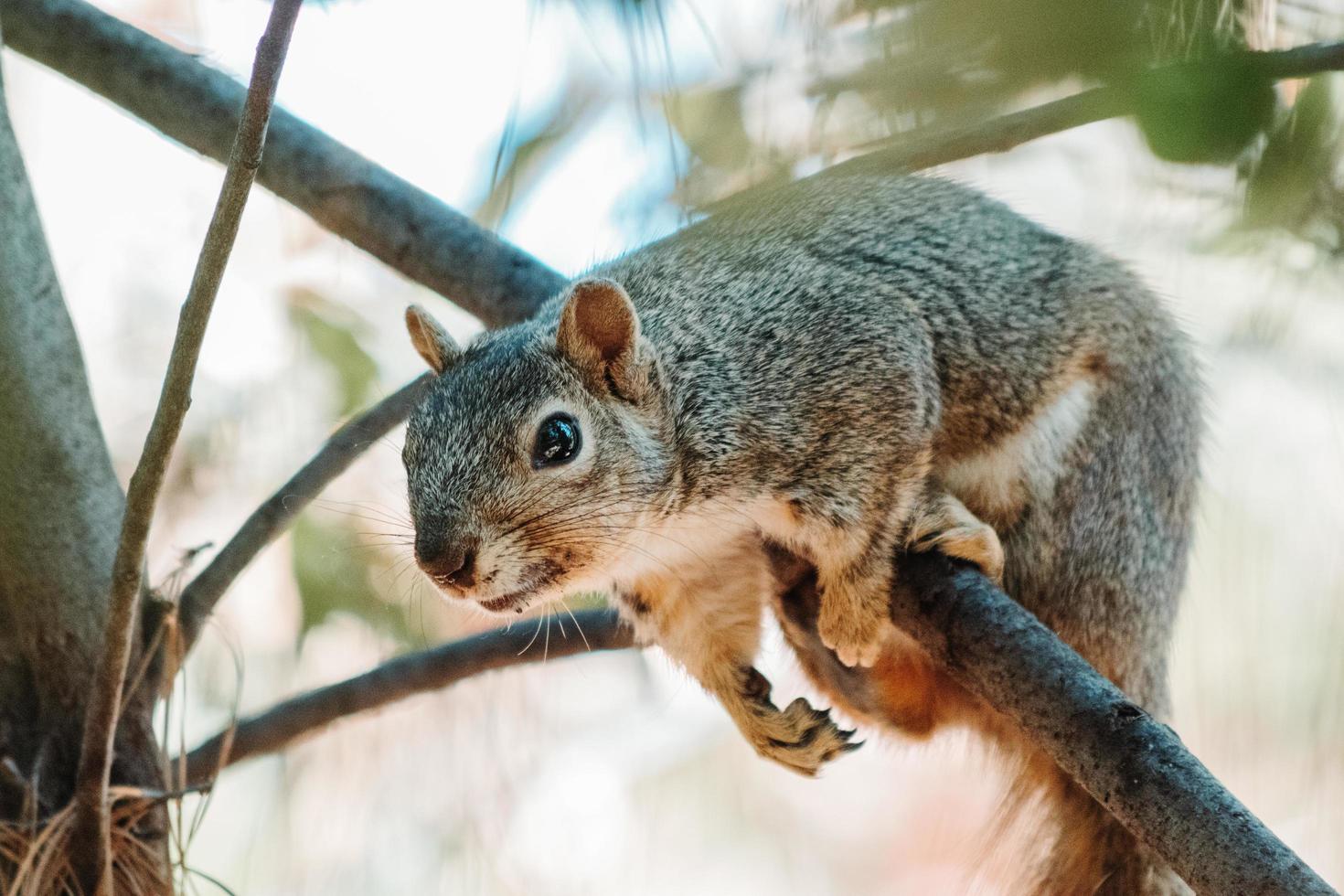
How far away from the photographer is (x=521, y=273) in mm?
2795

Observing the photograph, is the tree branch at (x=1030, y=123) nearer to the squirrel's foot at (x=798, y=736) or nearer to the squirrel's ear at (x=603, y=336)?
the squirrel's ear at (x=603, y=336)

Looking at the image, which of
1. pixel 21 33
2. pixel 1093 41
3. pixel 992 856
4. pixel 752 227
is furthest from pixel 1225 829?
pixel 21 33

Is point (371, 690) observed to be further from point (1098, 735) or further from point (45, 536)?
point (1098, 735)

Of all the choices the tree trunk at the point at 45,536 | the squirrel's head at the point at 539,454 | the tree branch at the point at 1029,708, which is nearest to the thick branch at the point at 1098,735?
the tree branch at the point at 1029,708

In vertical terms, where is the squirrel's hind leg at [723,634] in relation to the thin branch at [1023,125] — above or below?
below

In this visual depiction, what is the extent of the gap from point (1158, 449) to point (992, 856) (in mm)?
855

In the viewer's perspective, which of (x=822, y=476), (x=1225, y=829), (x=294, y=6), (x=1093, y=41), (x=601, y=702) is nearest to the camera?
(x=1093, y=41)

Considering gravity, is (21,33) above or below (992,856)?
above

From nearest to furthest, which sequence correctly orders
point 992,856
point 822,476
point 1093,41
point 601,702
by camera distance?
point 1093,41 < point 822,476 < point 992,856 < point 601,702

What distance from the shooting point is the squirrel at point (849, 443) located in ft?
7.28

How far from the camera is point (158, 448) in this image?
1.58 meters

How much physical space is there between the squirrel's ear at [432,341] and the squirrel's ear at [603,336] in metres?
0.25

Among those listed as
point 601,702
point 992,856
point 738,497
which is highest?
point 738,497

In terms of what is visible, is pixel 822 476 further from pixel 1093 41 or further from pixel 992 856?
pixel 1093 41
